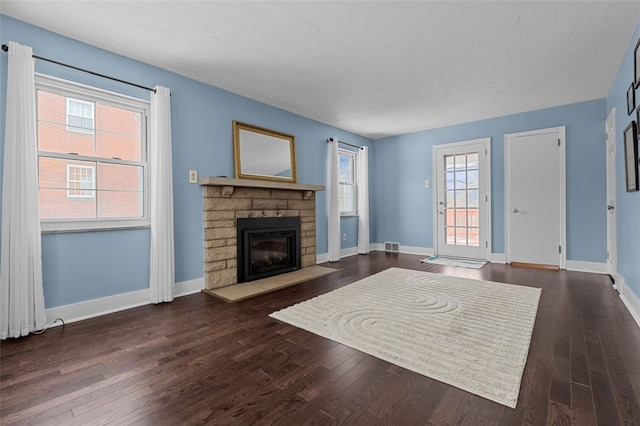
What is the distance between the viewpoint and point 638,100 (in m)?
2.51

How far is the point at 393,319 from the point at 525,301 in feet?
4.85

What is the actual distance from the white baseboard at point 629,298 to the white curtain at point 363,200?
11.9 feet

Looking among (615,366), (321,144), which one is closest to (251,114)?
(321,144)

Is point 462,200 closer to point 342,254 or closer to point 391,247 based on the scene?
point 391,247

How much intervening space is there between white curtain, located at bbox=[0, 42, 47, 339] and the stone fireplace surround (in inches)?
57.1

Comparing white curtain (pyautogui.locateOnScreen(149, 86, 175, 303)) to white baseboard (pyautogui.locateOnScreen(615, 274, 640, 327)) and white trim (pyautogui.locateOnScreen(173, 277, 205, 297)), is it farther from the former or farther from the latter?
white baseboard (pyautogui.locateOnScreen(615, 274, 640, 327))

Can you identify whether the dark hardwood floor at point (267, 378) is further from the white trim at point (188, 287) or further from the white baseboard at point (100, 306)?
the white trim at point (188, 287)

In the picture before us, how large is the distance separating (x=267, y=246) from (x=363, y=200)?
2555 mm

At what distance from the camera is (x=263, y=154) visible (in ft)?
13.8

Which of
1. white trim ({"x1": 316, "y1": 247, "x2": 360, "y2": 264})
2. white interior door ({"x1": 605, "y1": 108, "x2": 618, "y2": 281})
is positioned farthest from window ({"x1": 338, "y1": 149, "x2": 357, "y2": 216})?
white interior door ({"x1": 605, "y1": 108, "x2": 618, "y2": 281})

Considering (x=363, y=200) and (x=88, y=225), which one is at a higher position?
(x=363, y=200)

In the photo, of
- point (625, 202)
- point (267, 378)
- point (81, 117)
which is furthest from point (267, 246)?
point (625, 202)

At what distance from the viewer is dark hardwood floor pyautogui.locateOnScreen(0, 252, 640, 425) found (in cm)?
137

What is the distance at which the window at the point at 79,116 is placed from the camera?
104 inches
